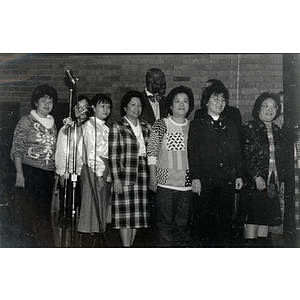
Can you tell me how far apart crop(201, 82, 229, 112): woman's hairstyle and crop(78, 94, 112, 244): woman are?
675 millimetres

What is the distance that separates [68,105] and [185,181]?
1001mm

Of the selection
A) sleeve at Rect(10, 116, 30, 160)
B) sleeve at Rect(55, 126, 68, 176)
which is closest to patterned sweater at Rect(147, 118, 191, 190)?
sleeve at Rect(55, 126, 68, 176)

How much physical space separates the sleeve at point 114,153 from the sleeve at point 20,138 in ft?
2.00

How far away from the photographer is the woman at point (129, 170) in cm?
294

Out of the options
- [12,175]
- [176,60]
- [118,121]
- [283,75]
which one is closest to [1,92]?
[12,175]

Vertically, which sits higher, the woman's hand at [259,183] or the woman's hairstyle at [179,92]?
the woman's hairstyle at [179,92]

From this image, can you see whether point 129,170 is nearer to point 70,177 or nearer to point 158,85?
point 70,177

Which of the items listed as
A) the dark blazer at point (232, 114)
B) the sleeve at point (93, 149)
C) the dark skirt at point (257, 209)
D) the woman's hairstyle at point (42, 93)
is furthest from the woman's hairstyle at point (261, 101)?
the woman's hairstyle at point (42, 93)

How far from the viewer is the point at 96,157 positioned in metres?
2.96

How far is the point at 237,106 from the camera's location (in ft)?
9.68

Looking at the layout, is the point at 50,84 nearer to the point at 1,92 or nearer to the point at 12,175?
the point at 1,92

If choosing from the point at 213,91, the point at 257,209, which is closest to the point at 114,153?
the point at 213,91

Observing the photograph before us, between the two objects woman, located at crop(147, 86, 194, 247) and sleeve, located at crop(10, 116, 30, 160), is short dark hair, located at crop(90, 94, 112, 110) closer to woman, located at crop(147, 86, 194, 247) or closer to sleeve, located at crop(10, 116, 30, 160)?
woman, located at crop(147, 86, 194, 247)

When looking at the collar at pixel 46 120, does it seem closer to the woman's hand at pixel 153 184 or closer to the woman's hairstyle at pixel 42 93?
the woman's hairstyle at pixel 42 93
